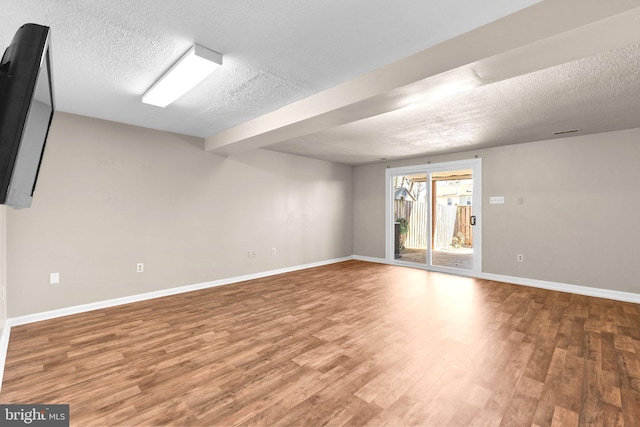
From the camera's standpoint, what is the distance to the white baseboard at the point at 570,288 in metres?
3.96

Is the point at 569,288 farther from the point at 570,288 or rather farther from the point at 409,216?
the point at 409,216

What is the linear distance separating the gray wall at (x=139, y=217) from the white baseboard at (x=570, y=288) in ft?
12.8

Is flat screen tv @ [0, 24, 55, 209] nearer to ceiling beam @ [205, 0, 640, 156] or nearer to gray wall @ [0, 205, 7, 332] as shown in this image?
ceiling beam @ [205, 0, 640, 156]

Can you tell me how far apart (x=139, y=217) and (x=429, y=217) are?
527cm

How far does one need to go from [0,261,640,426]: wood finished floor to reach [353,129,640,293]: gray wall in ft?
2.15

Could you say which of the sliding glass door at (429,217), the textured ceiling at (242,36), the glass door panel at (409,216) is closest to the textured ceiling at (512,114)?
the textured ceiling at (242,36)

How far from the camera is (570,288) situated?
4.38 m

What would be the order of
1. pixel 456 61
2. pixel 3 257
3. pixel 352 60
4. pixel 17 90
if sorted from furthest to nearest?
pixel 3 257 → pixel 352 60 → pixel 456 61 → pixel 17 90

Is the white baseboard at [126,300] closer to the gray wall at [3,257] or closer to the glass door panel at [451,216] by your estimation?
the gray wall at [3,257]

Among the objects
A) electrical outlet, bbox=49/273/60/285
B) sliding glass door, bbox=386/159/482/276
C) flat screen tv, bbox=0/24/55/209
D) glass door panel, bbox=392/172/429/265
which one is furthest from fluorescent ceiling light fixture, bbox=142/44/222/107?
glass door panel, bbox=392/172/429/265

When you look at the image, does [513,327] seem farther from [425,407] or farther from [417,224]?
[417,224]

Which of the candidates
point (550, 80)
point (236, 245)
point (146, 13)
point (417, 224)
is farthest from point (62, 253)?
point (417, 224)

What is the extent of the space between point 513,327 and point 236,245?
161 inches

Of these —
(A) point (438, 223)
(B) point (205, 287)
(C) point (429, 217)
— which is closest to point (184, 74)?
(B) point (205, 287)
